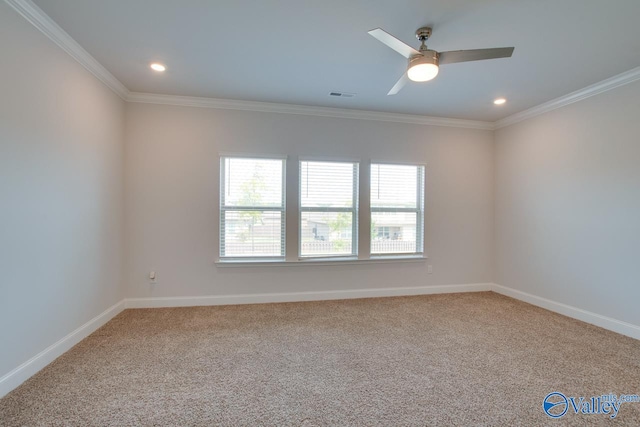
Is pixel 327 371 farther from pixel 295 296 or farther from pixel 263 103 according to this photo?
pixel 263 103

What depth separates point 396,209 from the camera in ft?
14.2

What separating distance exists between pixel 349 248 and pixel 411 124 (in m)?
2.08

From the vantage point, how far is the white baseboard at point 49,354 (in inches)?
77.1

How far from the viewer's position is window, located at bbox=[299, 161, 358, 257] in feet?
13.2

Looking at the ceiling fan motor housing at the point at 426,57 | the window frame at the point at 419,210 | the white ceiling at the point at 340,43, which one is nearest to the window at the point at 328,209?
the window frame at the point at 419,210

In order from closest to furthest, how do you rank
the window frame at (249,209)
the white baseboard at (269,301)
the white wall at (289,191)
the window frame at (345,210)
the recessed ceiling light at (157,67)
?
the white baseboard at (269,301), the recessed ceiling light at (157,67), the white wall at (289,191), the window frame at (249,209), the window frame at (345,210)

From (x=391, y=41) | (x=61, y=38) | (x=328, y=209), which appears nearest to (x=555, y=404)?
(x=391, y=41)

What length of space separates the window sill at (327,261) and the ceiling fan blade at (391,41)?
2.70m

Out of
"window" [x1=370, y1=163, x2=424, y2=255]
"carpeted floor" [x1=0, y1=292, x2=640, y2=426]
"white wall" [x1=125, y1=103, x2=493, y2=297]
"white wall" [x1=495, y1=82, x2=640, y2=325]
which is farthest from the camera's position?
"window" [x1=370, y1=163, x2=424, y2=255]

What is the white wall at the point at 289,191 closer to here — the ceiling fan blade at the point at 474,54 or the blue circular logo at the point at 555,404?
the ceiling fan blade at the point at 474,54

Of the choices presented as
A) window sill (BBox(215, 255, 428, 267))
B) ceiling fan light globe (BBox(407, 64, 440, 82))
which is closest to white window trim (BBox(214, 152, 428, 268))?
window sill (BBox(215, 255, 428, 267))

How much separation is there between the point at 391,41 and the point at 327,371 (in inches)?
96.8

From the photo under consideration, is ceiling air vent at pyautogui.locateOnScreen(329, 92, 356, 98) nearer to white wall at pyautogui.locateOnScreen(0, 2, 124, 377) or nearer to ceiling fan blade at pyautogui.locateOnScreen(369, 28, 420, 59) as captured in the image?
ceiling fan blade at pyautogui.locateOnScreen(369, 28, 420, 59)

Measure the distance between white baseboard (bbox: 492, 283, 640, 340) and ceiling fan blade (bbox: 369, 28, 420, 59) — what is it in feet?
11.5
